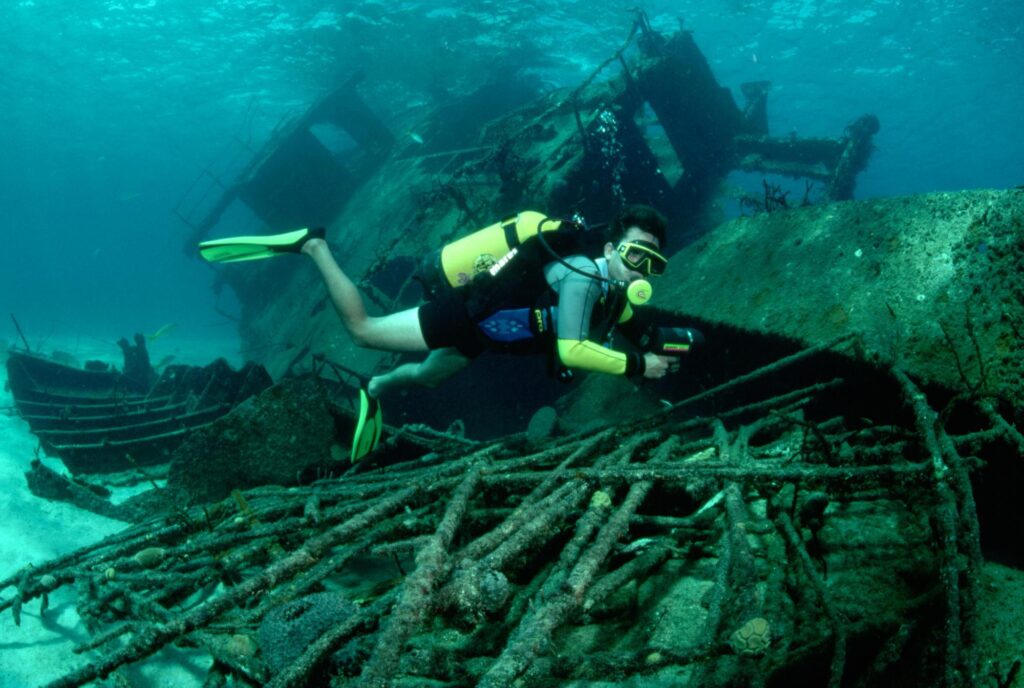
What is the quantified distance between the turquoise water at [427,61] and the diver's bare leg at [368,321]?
561 inches

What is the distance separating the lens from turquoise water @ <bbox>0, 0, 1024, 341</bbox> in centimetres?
2734

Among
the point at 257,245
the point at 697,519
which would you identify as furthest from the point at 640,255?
the point at 257,245

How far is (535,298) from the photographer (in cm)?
408

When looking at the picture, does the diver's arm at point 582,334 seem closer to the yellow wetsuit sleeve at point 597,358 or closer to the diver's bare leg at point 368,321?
the yellow wetsuit sleeve at point 597,358

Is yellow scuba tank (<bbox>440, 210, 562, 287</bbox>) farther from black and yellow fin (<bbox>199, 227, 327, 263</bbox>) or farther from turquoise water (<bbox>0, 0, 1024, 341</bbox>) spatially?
turquoise water (<bbox>0, 0, 1024, 341</bbox>)

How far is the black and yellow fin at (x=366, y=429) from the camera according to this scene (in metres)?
4.48

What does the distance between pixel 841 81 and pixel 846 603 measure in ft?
172

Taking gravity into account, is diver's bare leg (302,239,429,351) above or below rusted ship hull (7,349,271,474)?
above

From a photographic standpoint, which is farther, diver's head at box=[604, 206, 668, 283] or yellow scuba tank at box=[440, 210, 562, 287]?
yellow scuba tank at box=[440, 210, 562, 287]

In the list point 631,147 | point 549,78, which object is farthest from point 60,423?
point 549,78

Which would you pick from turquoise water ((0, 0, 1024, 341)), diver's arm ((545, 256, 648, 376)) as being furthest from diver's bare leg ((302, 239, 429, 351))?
turquoise water ((0, 0, 1024, 341))

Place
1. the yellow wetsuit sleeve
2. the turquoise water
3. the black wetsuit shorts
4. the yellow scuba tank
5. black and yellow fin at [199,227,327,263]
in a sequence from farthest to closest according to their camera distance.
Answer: the turquoise water < black and yellow fin at [199,227,327,263] < the black wetsuit shorts < the yellow scuba tank < the yellow wetsuit sleeve

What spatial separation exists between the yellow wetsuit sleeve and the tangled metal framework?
17.1 inches

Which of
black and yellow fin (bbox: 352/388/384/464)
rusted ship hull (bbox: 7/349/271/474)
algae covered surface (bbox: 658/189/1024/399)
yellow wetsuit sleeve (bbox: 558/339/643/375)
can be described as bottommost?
rusted ship hull (bbox: 7/349/271/474)
